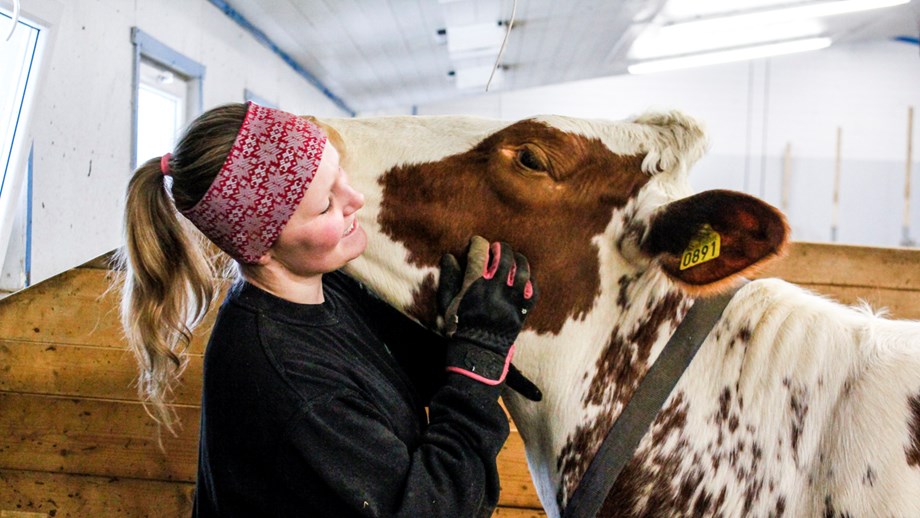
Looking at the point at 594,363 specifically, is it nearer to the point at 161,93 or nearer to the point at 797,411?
the point at 797,411

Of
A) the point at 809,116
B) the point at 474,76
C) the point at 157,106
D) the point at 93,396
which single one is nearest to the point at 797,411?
the point at 93,396

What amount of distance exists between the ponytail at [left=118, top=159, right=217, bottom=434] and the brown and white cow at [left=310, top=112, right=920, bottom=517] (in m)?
0.33

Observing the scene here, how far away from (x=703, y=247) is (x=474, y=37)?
19.6 ft

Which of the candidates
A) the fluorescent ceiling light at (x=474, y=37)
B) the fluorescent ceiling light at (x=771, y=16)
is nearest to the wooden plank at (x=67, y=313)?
the fluorescent ceiling light at (x=474, y=37)

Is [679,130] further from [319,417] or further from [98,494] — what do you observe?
[98,494]

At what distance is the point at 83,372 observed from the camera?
2.35 metres

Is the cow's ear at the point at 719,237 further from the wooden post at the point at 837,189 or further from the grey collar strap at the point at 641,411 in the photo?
the wooden post at the point at 837,189

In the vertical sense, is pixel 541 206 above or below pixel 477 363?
above

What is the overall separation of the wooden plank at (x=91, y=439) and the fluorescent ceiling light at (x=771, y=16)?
761cm

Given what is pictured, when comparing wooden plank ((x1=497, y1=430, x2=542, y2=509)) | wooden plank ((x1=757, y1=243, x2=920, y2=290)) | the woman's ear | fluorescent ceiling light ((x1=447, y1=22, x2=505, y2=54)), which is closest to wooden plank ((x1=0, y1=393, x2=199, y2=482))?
wooden plank ((x1=497, y1=430, x2=542, y2=509))

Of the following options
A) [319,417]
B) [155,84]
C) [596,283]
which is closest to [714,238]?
[596,283]

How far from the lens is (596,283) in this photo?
4.13 ft

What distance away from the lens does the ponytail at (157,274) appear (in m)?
1.22

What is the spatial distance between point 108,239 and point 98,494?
1.67 m
